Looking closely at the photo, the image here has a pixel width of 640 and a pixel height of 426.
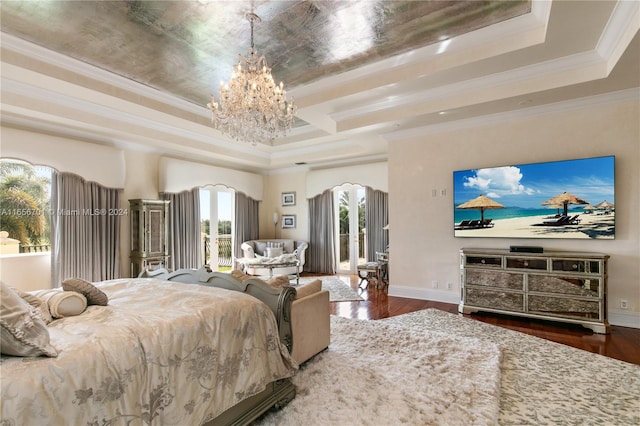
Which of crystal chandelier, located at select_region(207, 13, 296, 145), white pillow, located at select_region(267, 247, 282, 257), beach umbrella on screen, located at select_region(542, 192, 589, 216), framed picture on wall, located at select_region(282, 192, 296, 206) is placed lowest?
white pillow, located at select_region(267, 247, 282, 257)

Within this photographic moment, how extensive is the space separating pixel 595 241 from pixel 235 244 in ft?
22.5

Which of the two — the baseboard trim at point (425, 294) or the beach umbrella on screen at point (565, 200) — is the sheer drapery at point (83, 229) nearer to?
the baseboard trim at point (425, 294)

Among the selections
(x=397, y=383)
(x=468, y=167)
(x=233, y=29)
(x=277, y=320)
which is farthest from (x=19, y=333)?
(x=468, y=167)

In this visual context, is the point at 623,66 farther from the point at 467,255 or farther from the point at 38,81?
the point at 38,81

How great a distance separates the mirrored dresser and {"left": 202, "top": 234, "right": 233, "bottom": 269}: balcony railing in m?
5.48

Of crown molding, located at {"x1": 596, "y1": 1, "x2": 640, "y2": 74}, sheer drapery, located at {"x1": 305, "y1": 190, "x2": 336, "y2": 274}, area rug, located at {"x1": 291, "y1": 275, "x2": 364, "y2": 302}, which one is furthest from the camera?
sheer drapery, located at {"x1": 305, "y1": 190, "x2": 336, "y2": 274}

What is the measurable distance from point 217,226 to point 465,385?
6401mm

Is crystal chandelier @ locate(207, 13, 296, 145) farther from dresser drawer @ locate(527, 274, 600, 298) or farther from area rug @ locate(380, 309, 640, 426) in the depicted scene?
dresser drawer @ locate(527, 274, 600, 298)

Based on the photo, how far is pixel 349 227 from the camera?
781cm

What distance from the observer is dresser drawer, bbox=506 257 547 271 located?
3.82 metres

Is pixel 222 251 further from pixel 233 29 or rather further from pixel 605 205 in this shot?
pixel 605 205

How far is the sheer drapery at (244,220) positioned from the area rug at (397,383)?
5.06 meters

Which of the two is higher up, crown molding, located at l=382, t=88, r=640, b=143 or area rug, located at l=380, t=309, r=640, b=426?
crown molding, located at l=382, t=88, r=640, b=143

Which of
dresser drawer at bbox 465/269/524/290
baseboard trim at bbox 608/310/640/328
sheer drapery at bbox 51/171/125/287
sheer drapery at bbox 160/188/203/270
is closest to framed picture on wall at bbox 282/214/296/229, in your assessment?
sheer drapery at bbox 160/188/203/270
